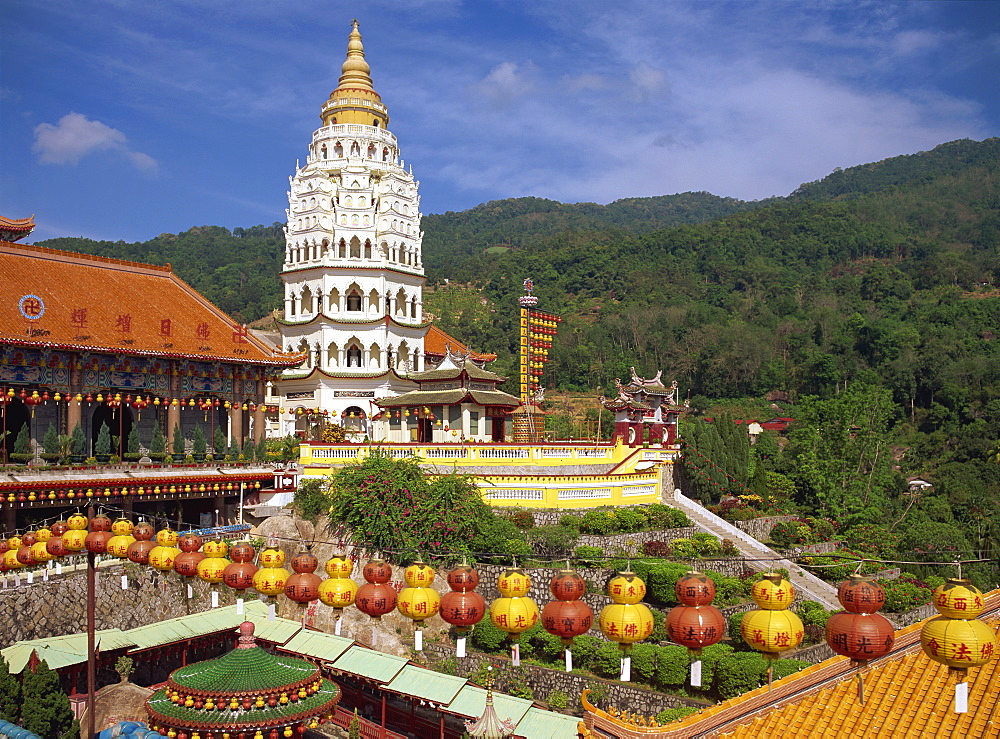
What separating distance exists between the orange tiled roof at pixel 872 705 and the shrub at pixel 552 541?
1225 centimetres

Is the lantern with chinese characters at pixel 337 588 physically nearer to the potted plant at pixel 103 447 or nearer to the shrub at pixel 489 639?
the shrub at pixel 489 639

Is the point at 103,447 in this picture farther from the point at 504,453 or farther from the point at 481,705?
the point at 481,705

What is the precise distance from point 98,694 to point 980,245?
351 ft

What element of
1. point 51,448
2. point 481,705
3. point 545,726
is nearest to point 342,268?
point 51,448

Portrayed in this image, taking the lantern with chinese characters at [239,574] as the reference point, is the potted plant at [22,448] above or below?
above

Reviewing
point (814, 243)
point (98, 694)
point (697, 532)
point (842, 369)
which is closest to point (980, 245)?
point (814, 243)

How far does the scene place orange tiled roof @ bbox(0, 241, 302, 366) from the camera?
2695 cm

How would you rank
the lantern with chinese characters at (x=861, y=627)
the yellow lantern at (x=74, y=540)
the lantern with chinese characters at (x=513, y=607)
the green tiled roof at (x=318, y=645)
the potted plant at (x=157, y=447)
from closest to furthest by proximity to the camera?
the lantern with chinese characters at (x=861, y=627), the lantern with chinese characters at (x=513, y=607), the yellow lantern at (x=74, y=540), the green tiled roof at (x=318, y=645), the potted plant at (x=157, y=447)

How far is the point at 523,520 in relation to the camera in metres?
24.0

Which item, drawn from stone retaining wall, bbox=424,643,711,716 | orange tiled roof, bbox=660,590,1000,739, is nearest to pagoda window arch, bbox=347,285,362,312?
stone retaining wall, bbox=424,643,711,716

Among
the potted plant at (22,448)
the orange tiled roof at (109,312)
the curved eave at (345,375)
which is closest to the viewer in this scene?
the potted plant at (22,448)

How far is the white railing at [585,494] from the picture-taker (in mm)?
24719

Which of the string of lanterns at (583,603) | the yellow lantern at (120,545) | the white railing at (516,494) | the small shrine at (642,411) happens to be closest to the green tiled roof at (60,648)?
the string of lanterns at (583,603)

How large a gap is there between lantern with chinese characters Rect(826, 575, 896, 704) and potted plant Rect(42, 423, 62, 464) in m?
22.4
